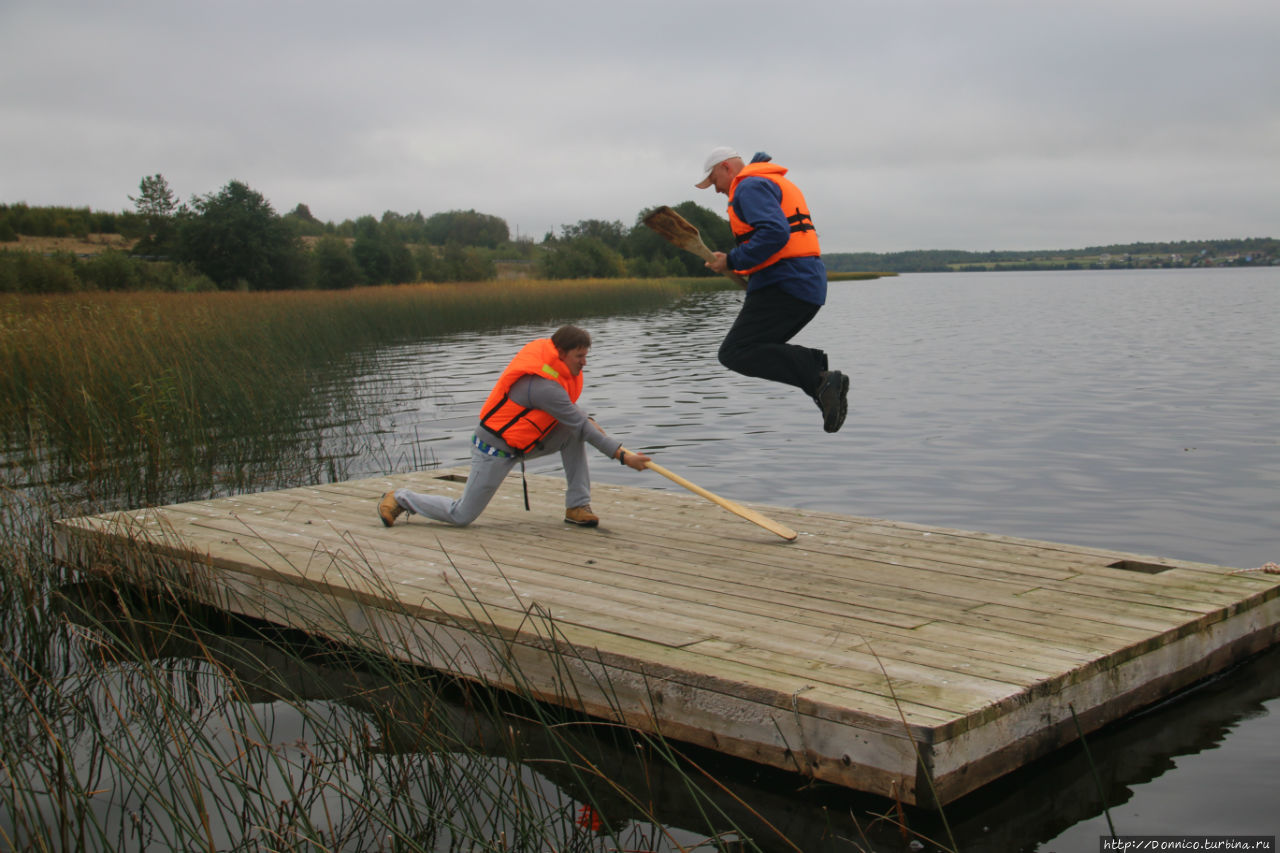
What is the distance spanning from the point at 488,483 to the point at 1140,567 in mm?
3770

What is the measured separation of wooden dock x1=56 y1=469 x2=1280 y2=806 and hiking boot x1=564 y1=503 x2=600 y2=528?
73mm

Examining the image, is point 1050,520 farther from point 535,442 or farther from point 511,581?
point 511,581

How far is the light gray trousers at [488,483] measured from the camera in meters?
6.41

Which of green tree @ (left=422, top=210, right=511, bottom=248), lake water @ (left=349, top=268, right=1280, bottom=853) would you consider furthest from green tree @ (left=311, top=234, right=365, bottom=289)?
green tree @ (left=422, top=210, right=511, bottom=248)

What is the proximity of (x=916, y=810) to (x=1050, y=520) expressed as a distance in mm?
5689

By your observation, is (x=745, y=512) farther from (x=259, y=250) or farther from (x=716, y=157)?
(x=259, y=250)

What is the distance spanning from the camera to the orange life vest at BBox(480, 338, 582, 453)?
6082mm

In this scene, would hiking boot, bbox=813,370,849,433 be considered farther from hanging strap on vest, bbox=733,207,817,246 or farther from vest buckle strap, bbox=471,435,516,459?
vest buckle strap, bbox=471,435,516,459

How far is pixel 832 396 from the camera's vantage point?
Result: 6125 mm

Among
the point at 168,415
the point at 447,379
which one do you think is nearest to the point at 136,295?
the point at 447,379

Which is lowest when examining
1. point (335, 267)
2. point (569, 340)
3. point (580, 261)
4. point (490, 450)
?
point (490, 450)

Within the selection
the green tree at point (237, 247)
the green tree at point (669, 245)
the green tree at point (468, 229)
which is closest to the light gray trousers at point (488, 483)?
the green tree at point (237, 247)

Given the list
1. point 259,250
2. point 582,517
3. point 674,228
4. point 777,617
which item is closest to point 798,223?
point 674,228

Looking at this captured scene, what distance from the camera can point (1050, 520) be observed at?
8.71 meters
